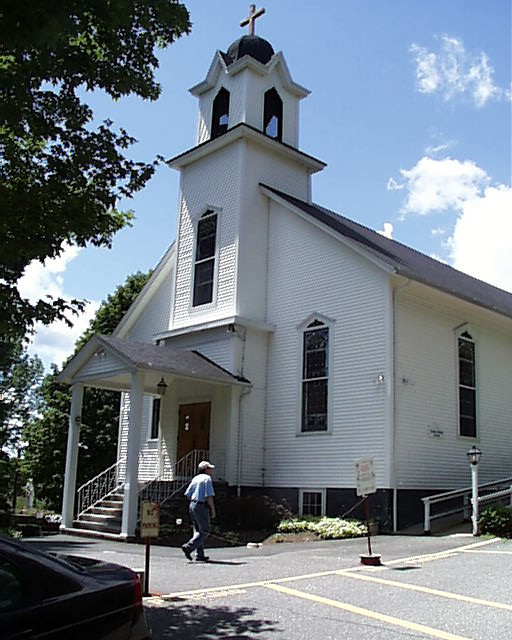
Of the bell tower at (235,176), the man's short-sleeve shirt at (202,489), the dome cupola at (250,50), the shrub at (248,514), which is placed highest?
the dome cupola at (250,50)

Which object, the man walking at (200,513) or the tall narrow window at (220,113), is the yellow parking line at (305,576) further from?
the tall narrow window at (220,113)

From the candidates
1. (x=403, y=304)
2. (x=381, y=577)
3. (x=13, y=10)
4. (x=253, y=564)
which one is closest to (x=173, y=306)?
(x=403, y=304)

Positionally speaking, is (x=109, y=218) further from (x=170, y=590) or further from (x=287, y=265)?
(x=287, y=265)

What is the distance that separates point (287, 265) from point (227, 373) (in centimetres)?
359

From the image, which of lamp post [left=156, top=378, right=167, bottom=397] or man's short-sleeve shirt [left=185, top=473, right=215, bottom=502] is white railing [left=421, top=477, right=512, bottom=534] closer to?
man's short-sleeve shirt [left=185, top=473, right=215, bottom=502]

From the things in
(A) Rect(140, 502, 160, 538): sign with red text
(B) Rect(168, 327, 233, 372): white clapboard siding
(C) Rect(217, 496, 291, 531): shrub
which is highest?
(B) Rect(168, 327, 233, 372): white clapboard siding

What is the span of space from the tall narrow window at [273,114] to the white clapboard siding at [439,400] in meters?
8.33

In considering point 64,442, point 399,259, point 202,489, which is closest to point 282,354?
point 399,259

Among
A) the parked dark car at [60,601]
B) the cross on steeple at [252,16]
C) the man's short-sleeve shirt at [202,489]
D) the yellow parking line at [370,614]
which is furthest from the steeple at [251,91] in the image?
the parked dark car at [60,601]

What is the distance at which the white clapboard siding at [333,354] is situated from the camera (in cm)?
1694

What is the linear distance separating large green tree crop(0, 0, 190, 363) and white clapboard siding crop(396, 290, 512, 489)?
993cm

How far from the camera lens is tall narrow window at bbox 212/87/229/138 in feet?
75.4

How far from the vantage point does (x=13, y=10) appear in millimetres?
5922

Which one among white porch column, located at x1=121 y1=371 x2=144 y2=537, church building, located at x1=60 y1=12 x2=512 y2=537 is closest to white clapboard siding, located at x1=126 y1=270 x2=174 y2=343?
church building, located at x1=60 y1=12 x2=512 y2=537
